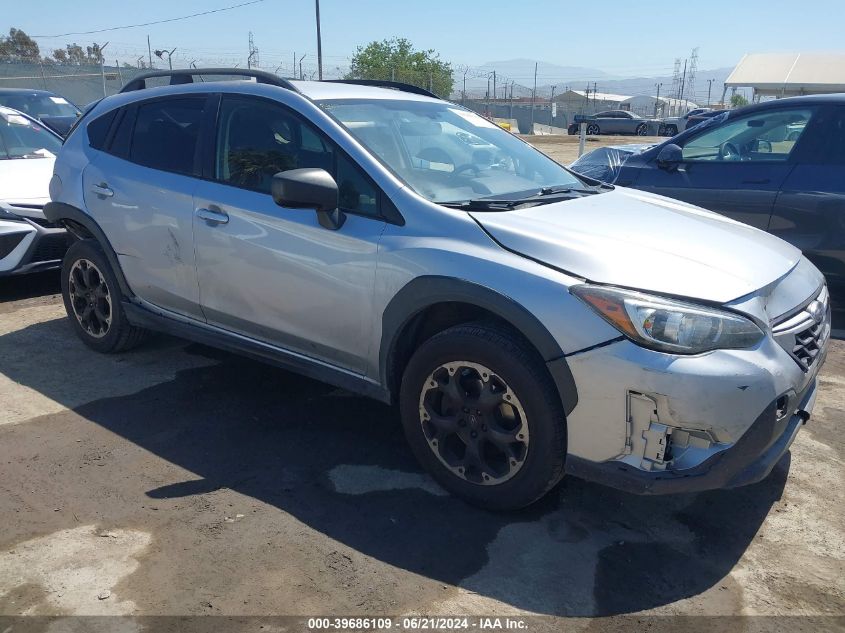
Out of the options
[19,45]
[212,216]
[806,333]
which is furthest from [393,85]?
[19,45]

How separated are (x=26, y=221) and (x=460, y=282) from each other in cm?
463

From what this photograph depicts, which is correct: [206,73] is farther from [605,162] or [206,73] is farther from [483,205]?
[605,162]

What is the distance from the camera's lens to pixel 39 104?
1310 centimetres

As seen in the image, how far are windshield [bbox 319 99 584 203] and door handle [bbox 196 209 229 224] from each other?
78cm

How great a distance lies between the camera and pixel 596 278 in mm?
2756

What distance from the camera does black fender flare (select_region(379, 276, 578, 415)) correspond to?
9.02 feet

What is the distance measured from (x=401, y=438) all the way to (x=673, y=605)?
5.39 feet

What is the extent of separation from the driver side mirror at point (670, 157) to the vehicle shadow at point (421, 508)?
3.32 m

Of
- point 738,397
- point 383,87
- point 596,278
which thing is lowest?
point 738,397

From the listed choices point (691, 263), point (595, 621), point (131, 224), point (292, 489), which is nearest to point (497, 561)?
point (595, 621)

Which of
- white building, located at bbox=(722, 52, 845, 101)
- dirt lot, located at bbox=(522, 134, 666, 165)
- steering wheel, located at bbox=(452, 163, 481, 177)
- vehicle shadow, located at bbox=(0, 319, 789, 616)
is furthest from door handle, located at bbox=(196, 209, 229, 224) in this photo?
white building, located at bbox=(722, 52, 845, 101)

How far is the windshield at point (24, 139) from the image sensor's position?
7.11m

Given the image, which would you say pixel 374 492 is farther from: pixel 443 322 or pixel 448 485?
pixel 443 322

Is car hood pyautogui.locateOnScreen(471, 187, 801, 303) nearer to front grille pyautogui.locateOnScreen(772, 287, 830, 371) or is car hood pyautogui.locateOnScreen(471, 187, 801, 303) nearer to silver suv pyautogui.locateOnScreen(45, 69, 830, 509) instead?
silver suv pyautogui.locateOnScreen(45, 69, 830, 509)
